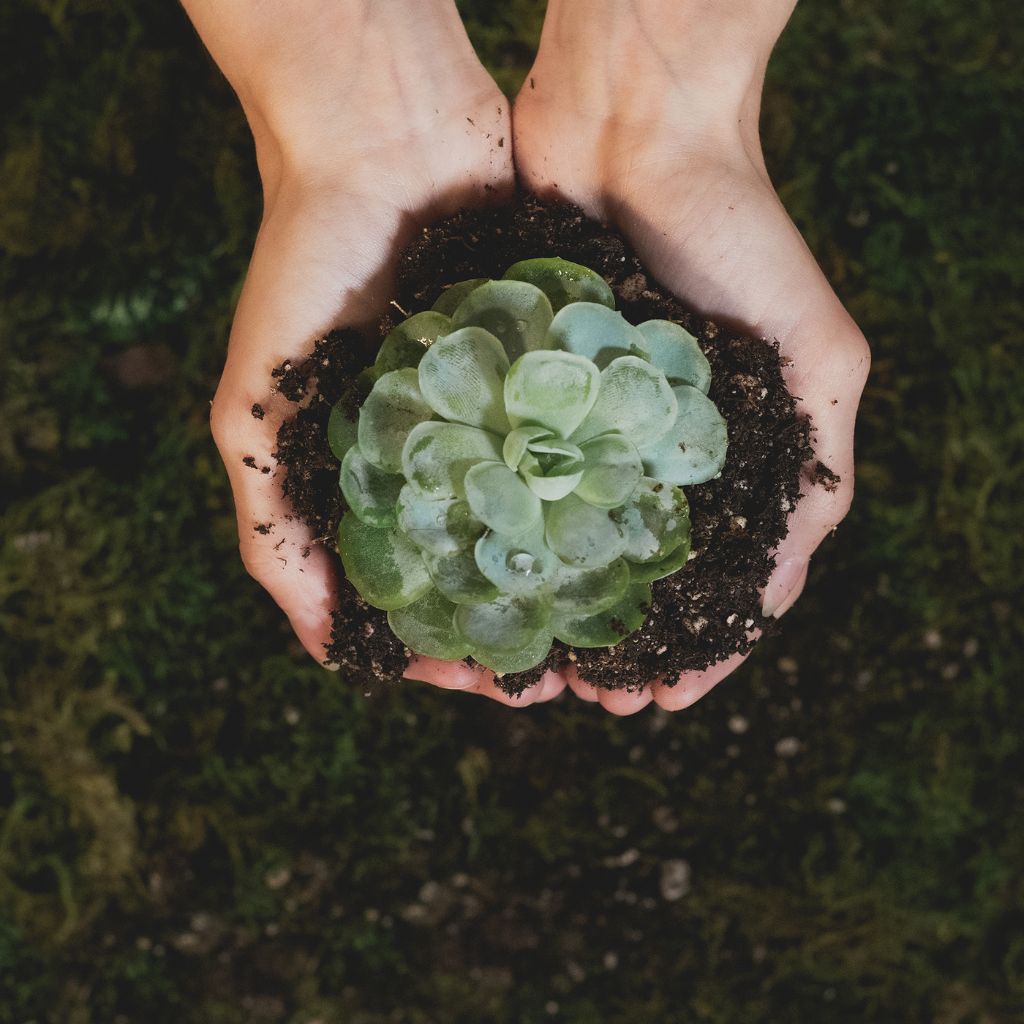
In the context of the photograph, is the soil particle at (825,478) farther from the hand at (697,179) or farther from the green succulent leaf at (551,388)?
the green succulent leaf at (551,388)

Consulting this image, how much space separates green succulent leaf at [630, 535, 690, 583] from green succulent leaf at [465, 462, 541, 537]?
17 centimetres

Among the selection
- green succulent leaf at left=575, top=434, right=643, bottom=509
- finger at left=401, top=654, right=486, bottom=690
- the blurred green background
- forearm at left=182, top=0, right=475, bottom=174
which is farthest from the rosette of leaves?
the blurred green background

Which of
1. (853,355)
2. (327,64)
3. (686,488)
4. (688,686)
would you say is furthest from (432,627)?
(327,64)

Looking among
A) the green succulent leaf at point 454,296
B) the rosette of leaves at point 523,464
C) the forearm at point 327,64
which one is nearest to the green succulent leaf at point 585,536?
the rosette of leaves at point 523,464

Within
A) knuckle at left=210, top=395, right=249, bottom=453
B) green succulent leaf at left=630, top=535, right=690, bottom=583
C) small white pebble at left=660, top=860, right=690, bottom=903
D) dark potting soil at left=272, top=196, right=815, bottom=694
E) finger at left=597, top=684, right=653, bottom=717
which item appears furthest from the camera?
small white pebble at left=660, top=860, right=690, bottom=903

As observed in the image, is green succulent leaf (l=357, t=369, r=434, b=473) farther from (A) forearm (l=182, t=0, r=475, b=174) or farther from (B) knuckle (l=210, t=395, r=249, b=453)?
(A) forearm (l=182, t=0, r=475, b=174)

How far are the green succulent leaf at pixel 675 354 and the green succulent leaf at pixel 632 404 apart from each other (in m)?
0.08

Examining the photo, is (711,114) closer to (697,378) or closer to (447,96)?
(447,96)

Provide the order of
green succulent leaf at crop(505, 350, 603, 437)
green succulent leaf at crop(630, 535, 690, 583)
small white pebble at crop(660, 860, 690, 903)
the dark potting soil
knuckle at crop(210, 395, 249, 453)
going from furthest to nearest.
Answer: small white pebble at crop(660, 860, 690, 903), knuckle at crop(210, 395, 249, 453), the dark potting soil, green succulent leaf at crop(630, 535, 690, 583), green succulent leaf at crop(505, 350, 603, 437)

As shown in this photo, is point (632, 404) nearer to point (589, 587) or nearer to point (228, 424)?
point (589, 587)

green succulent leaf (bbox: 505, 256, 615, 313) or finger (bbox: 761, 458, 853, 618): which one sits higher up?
green succulent leaf (bbox: 505, 256, 615, 313)

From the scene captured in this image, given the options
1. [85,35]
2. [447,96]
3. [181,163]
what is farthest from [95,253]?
[447,96]

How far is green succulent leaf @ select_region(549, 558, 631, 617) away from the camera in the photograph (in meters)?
1.17

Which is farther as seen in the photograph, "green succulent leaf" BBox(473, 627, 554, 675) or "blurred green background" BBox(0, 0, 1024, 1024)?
"blurred green background" BBox(0, 0, 1024, 1024)
